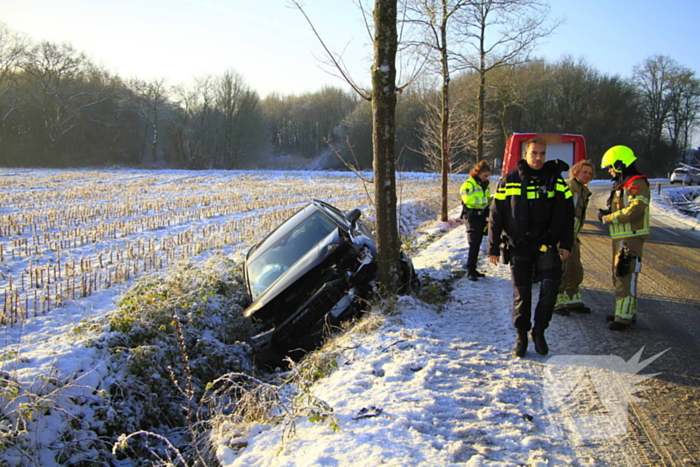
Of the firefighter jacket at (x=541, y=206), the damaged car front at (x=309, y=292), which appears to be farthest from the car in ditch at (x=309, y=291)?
the firefighter jacket at (x=541, y=206)

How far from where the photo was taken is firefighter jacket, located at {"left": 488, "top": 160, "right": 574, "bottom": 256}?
12.8 ft

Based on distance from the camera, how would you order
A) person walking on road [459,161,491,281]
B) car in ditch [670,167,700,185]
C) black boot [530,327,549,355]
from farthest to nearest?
car in ditch [670,167,700,185], person walking on road [459,161,491,281], black boot [530,327,549,355]

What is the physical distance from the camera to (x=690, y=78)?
166ft

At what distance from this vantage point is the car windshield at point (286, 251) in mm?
5223

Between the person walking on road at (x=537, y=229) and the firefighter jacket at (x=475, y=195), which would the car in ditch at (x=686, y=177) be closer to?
the firefighter jacket at (x=475, y=195)

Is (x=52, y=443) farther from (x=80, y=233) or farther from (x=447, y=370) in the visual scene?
(x=80, y=233)

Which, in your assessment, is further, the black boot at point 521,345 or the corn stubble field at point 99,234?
the corn stubble field at point 99,234

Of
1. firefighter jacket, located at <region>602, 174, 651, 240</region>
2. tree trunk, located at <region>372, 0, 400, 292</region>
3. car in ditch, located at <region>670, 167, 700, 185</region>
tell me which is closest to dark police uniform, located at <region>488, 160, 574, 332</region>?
firefighter jacket, located at <region>602, 174, 651, 240</region>

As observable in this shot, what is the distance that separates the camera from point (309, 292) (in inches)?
181

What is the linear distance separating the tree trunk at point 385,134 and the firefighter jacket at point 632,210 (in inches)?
96.6

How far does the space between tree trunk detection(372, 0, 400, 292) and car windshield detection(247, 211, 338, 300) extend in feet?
2.24

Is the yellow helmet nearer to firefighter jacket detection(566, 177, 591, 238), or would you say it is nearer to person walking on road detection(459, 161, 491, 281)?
firefighter jacket detection(566, 177, 591, 238)

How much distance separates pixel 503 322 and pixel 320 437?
287cm

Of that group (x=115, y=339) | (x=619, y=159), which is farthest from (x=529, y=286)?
(x=115, y=339)
